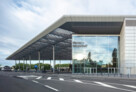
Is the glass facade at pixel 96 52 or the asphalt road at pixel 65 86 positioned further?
the glass facade at pixel 96 52

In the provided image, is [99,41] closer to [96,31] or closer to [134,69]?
[96,31]

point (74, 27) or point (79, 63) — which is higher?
point (74, 27)

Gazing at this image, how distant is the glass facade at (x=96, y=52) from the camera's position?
49.7m

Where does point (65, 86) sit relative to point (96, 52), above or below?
below

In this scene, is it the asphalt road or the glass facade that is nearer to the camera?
the asphalt road

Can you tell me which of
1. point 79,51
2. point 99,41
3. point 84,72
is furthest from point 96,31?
point 84,72

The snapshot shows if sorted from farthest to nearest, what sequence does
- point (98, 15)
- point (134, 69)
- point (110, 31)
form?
point (110, 31), point (134, 69), point (98, 15)

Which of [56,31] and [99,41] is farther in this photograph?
[99,41]

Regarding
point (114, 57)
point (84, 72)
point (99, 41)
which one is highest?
point (99, 41)

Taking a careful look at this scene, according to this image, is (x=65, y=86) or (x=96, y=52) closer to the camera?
(x=65, y=86)

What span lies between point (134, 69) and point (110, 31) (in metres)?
10.3

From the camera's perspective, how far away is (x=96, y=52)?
163ft

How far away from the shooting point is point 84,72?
49.7 m

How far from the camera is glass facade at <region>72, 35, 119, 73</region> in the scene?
1957 inches
